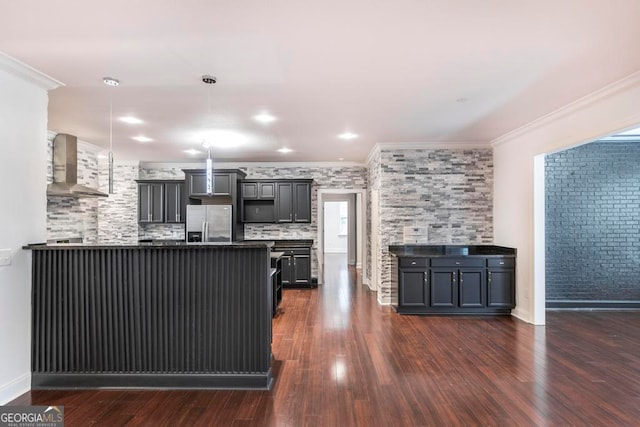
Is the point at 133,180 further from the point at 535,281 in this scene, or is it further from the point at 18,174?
the point at 535,281

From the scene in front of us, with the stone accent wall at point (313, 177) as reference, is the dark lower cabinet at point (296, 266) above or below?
below

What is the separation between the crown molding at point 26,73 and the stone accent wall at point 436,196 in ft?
14.3

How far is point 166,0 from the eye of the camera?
2.00 meters

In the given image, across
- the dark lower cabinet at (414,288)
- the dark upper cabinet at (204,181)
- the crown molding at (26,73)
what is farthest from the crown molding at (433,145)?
the crown molding at (26,73)

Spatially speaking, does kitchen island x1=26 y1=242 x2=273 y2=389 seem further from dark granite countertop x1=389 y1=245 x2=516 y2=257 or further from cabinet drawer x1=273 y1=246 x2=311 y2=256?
cabinet drawer x1=273 y1=246 x2=311 y2=256

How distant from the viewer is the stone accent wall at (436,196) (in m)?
5.80

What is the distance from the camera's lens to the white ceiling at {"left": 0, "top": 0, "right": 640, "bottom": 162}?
6.96ft

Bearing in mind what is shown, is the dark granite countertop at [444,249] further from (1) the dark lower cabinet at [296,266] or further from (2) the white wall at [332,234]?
(2) the white wall at [332,234]

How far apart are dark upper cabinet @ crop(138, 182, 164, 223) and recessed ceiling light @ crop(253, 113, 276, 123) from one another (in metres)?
3.80

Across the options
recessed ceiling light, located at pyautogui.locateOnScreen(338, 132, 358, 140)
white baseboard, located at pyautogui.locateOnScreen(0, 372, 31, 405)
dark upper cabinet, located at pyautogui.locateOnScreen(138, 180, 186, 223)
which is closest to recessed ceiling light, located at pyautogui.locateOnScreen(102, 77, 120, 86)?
white baseboard, located at pyautogui.locateOnScreen(0, 372, 31, 405)

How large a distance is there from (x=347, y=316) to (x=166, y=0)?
14.2 feet

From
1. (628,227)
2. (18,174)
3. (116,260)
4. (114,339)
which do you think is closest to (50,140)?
(18,174)

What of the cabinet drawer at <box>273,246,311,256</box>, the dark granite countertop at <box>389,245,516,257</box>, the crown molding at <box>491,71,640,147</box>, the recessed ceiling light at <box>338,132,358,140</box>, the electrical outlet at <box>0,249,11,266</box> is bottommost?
the cabinet drawer at <box>273,246,311,256</box>

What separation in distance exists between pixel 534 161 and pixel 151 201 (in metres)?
6.86
